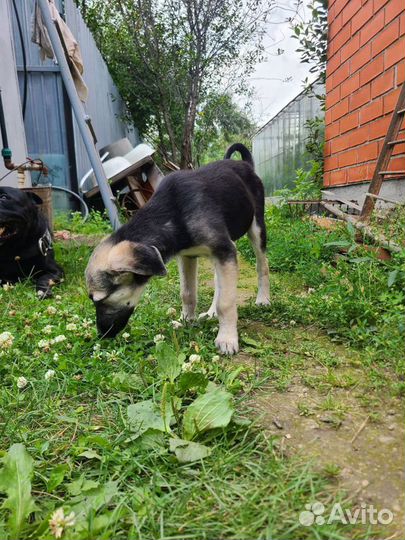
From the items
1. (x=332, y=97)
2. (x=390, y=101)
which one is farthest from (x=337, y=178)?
(x=390, y=101)

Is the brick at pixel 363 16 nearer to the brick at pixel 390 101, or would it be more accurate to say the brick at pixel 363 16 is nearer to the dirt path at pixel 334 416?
the brick at pixel 390 101

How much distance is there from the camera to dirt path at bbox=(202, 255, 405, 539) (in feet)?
4.59

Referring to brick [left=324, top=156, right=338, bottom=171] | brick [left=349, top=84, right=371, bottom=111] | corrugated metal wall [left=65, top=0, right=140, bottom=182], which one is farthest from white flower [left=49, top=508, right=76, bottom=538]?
corrugated metal wall [left=65, top=0, right=140, bottom=182]

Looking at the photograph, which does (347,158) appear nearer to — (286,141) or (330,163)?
(330,163)

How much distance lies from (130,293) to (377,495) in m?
1.81

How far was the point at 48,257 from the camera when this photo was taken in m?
4.79

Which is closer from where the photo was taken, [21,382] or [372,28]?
[21,382]

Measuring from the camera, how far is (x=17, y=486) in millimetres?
1431

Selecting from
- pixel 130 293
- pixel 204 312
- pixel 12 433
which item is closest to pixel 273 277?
pixel 204 312

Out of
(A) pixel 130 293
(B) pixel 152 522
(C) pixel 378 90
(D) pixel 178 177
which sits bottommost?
(B) pixel 152 522

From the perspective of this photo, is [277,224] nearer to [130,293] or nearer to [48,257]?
[48,257]

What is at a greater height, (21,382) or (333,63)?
(333,63)

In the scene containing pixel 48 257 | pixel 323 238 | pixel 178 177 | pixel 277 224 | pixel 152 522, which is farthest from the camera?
pixel 277 224

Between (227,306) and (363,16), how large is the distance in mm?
4738
